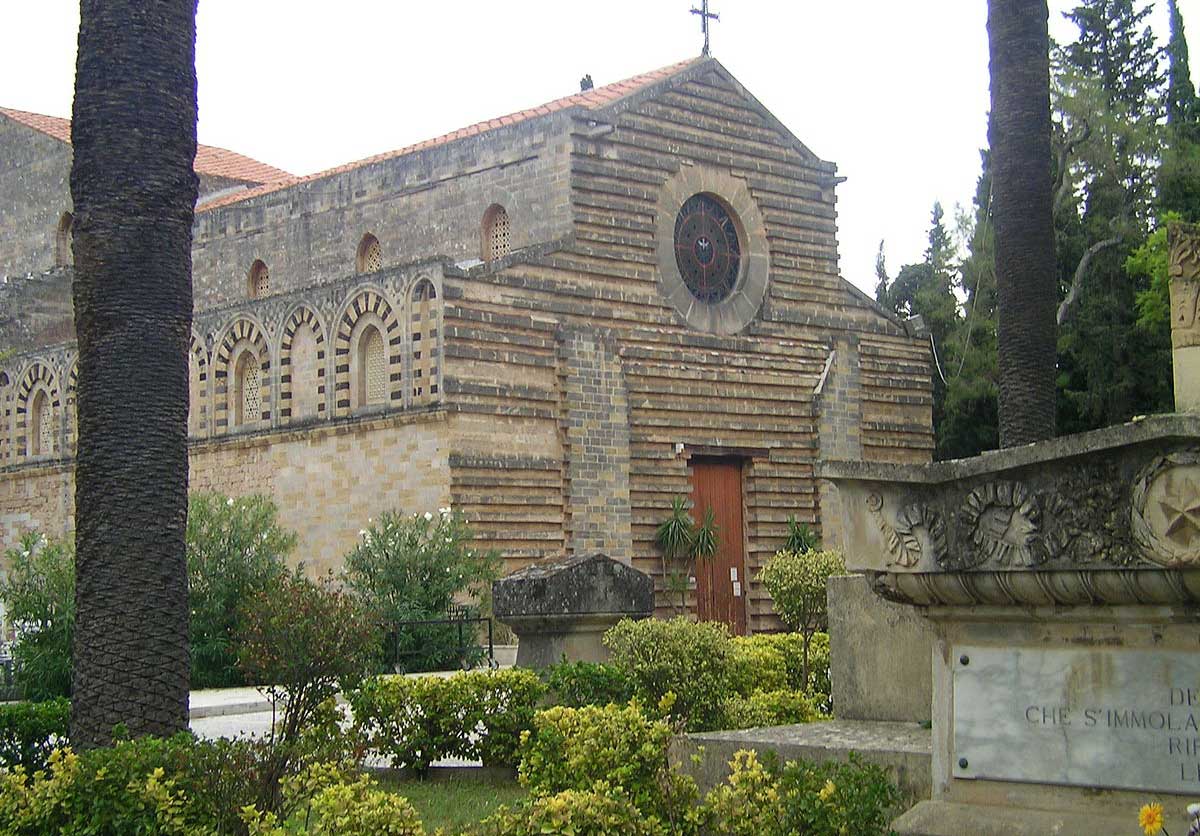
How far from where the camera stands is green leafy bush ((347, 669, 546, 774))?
12242 mm

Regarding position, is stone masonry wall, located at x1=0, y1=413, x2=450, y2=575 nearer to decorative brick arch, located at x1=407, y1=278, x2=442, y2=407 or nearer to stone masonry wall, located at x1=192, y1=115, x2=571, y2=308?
decorative brick arch, located at x1=407, y1=278, x2=442, y2=407

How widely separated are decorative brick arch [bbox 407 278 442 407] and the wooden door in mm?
6023

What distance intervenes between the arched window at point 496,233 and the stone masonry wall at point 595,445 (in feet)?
8.57

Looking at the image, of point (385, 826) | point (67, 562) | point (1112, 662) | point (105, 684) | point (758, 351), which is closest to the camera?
point (1112, 662)

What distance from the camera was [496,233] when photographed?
2941 cm

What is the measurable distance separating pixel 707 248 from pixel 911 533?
24507 millimetres

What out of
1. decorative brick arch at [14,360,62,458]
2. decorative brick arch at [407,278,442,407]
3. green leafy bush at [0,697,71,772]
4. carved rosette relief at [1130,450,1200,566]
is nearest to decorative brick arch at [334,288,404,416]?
decorative brick arch at [407,278,442,407]

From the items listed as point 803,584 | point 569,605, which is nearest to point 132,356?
point 569,605

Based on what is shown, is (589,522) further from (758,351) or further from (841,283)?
(841,283)

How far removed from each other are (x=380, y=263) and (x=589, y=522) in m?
7.14

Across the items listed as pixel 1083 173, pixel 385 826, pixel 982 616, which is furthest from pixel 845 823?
pixel 1083 173

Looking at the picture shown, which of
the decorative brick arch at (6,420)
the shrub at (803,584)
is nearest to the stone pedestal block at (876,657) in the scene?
the shrub at (803,584)

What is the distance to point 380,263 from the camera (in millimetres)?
30891

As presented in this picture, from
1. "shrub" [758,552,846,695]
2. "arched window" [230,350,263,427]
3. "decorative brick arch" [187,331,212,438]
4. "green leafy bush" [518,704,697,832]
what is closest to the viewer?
"green leafy bush" [518,704,697,832]
